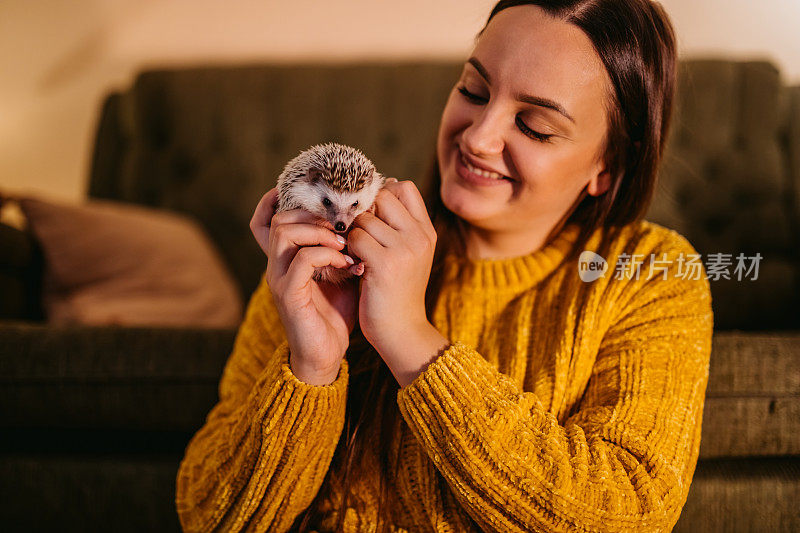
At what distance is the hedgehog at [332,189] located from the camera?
0.80 m

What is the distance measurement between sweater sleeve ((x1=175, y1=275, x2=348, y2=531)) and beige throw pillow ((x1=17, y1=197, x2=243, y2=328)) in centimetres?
96

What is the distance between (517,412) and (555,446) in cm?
7

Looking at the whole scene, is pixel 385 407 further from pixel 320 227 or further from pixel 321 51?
pixel 321 51

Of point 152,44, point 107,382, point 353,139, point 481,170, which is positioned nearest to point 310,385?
point 481,170

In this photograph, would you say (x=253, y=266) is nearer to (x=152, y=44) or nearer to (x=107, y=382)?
(x=107, y=382)

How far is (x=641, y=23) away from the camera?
909mm

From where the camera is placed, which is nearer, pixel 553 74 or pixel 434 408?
pixel 434 408

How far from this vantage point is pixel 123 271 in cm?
178

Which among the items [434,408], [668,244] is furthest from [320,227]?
[668,244]

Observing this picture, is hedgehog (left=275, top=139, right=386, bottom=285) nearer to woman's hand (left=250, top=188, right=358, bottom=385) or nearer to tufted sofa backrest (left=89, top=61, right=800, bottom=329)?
woman's hand (left=250, top=188, right=358, bottom=385)

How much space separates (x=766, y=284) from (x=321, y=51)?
7.18 ft

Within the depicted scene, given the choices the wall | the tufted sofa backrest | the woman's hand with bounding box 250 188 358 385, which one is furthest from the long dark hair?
the wall

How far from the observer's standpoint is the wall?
8.04ft

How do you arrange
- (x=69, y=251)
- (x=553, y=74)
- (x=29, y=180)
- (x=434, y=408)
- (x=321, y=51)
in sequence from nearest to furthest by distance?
(x=434, y=408), (x=553, y=74), (x=69, y=251), (x=321, y=51), (x=29, y=180)
